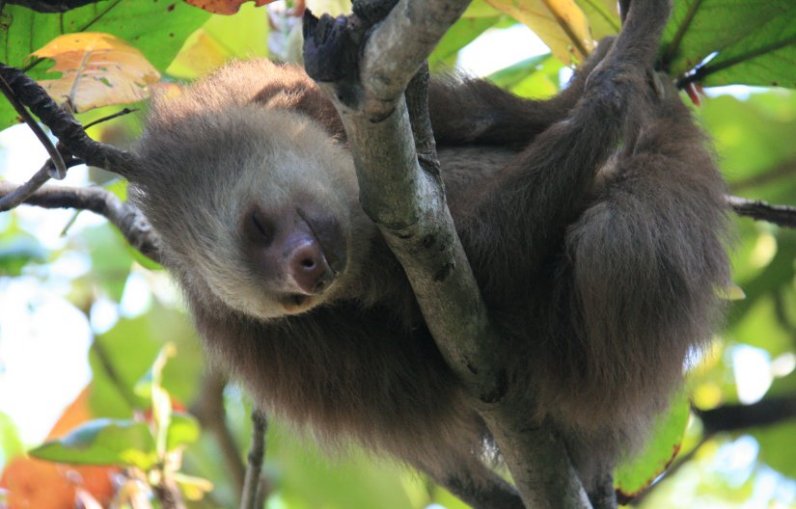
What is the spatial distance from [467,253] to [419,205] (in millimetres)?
595

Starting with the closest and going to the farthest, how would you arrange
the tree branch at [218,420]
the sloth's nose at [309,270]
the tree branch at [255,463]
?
the sloth's nose at [309,270], the tree branch at [255,463], the tree branch at [218,420]

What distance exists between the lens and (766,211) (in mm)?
3719

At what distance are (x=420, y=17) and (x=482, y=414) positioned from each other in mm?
1477

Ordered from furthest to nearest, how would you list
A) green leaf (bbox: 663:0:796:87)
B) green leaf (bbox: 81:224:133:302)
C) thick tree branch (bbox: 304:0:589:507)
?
green leaf (bbox: 81:224:133:302), green leaf (bbox: 663:0:796:87), thick tree branch (bbox: 304:0:589:507)

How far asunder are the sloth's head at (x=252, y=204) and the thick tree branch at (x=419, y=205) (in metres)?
0.35

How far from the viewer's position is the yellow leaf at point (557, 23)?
3686 millimetres

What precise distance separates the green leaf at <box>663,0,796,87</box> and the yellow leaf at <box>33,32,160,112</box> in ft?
5.79

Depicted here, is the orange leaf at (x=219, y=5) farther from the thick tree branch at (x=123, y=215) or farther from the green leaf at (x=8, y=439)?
the green leaf at (x=8, y=439)

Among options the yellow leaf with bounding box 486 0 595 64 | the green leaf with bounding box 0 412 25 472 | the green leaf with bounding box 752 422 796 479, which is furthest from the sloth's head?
the green leaf with bounding box 0 412 25 472

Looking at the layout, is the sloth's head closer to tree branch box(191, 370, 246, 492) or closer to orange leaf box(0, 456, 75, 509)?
orange leaf box(0, 456, 75, 509)

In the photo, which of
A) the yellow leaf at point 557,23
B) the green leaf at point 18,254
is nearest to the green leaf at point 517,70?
the yellow leaf at point 557,23

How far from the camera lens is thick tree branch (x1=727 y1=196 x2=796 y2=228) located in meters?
3.68

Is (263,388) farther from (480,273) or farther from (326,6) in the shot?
(326,6)

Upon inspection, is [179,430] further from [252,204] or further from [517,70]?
[517,70]
